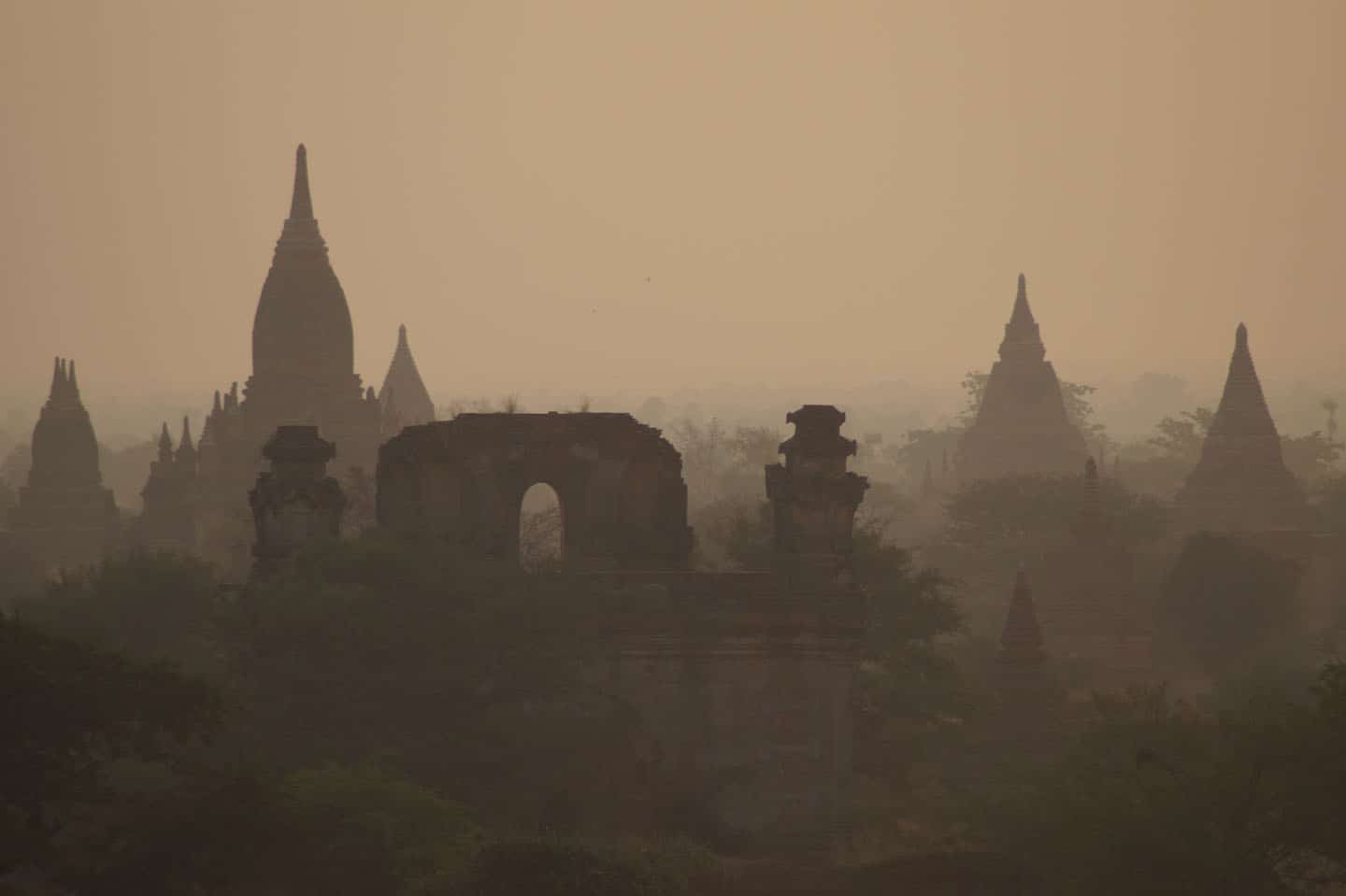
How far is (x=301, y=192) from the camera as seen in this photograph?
85000mm

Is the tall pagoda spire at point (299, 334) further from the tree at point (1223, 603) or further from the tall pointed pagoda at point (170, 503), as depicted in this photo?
the tree at point (1223, 603)

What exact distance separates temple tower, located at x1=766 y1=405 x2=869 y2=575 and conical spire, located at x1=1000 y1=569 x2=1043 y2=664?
10785mm

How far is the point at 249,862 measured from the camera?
87.3 feet

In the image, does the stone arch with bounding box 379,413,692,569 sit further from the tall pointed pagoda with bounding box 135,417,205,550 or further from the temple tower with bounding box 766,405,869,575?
the tall pointed pagoda with bounding box 135,417,205,550

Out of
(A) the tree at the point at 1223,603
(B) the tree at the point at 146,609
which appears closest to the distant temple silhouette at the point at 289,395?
(A) the tree at the point at 1223,603

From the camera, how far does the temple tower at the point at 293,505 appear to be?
3669cm

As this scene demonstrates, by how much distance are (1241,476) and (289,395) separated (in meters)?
23.5

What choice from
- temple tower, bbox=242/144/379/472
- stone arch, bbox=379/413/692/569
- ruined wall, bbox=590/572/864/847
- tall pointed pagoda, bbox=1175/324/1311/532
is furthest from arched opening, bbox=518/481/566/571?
temple tower, bbox=242/144/379/472

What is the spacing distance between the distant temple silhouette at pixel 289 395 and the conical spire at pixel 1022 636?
32.8 m

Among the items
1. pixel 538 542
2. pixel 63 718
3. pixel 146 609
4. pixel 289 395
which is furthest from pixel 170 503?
pixel 63 718

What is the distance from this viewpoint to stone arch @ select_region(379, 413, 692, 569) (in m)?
37.7

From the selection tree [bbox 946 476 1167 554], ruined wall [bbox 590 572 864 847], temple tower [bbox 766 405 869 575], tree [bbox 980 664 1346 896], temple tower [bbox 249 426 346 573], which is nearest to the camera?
tree [bbox 980 664 1346 896]

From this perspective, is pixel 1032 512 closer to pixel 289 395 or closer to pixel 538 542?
pixel 289 395

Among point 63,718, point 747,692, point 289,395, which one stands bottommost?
point 63,718
